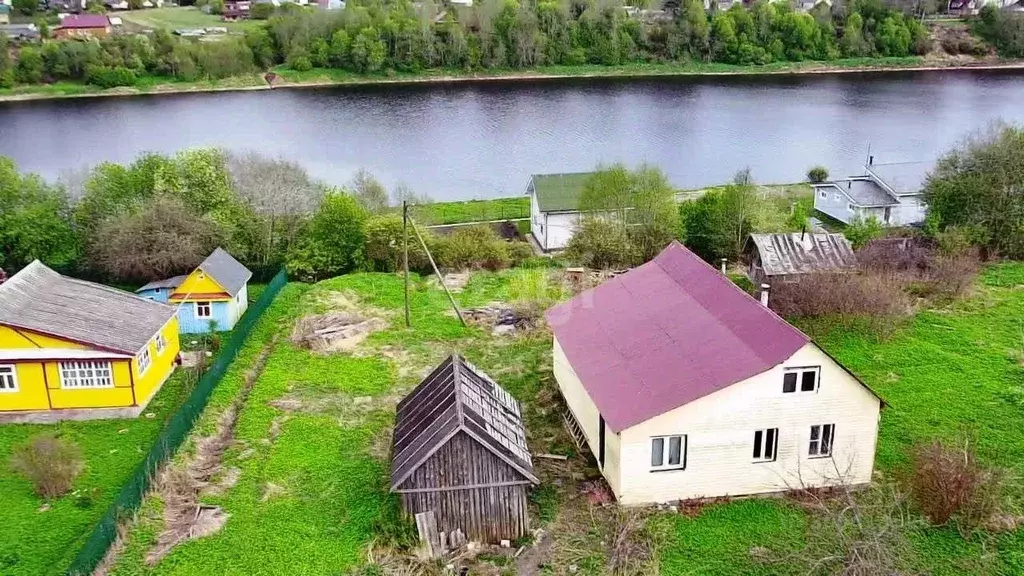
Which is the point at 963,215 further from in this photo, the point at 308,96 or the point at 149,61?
the point at 149,61

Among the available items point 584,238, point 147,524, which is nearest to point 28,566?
point 147,524

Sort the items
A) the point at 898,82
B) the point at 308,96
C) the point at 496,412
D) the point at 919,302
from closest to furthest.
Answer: the point at 496,412 < the point at 919,302 < the point at 308,96 < the point at 898,82

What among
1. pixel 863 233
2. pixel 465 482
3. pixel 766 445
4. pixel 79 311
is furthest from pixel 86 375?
pixel 863 233

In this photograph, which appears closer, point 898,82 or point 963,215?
point 963,215

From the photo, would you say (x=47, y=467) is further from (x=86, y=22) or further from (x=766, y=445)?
(x=86, y=22)

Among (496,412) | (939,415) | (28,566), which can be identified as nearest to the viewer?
(28,566)

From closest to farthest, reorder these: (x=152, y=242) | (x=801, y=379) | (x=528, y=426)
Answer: (x=801, y=379) → (x=528, y=426) → (x=152, y=242)
